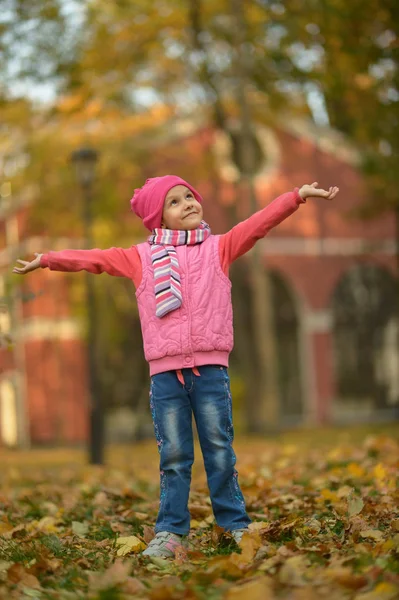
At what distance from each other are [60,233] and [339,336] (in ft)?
31.2

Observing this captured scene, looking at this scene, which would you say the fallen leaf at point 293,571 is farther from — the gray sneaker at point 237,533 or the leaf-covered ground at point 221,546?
the gray sneaker at point 237,533

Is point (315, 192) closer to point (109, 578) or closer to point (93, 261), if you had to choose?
point (93, 261)

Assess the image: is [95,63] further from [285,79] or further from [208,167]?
[208,167]

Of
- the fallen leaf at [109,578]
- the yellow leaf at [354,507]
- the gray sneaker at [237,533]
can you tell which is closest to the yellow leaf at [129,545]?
the gray sneaker at [237,533]

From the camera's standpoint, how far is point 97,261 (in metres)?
4.98

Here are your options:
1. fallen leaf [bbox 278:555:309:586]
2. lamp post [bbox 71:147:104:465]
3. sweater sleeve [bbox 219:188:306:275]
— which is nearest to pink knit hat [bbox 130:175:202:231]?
sweater sleeve [bbox 219:188:306:275]

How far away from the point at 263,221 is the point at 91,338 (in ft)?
32.3

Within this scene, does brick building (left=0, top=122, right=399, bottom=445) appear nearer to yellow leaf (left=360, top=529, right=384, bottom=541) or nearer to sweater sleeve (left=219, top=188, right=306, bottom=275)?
sweater sleeve (left=219, top=188, right=306, bottom=275)

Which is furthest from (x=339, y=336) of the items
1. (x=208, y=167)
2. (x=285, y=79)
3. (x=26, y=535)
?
(x=26, y=535)

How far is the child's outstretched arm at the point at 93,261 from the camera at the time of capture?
4969 millimetres

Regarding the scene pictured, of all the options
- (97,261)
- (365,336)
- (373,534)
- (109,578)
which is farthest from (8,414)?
(109,578)

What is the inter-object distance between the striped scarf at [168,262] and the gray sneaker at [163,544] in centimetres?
99

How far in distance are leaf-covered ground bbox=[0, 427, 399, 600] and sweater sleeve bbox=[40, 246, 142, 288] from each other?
1.25 metres

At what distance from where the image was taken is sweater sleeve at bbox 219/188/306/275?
4828 mm
